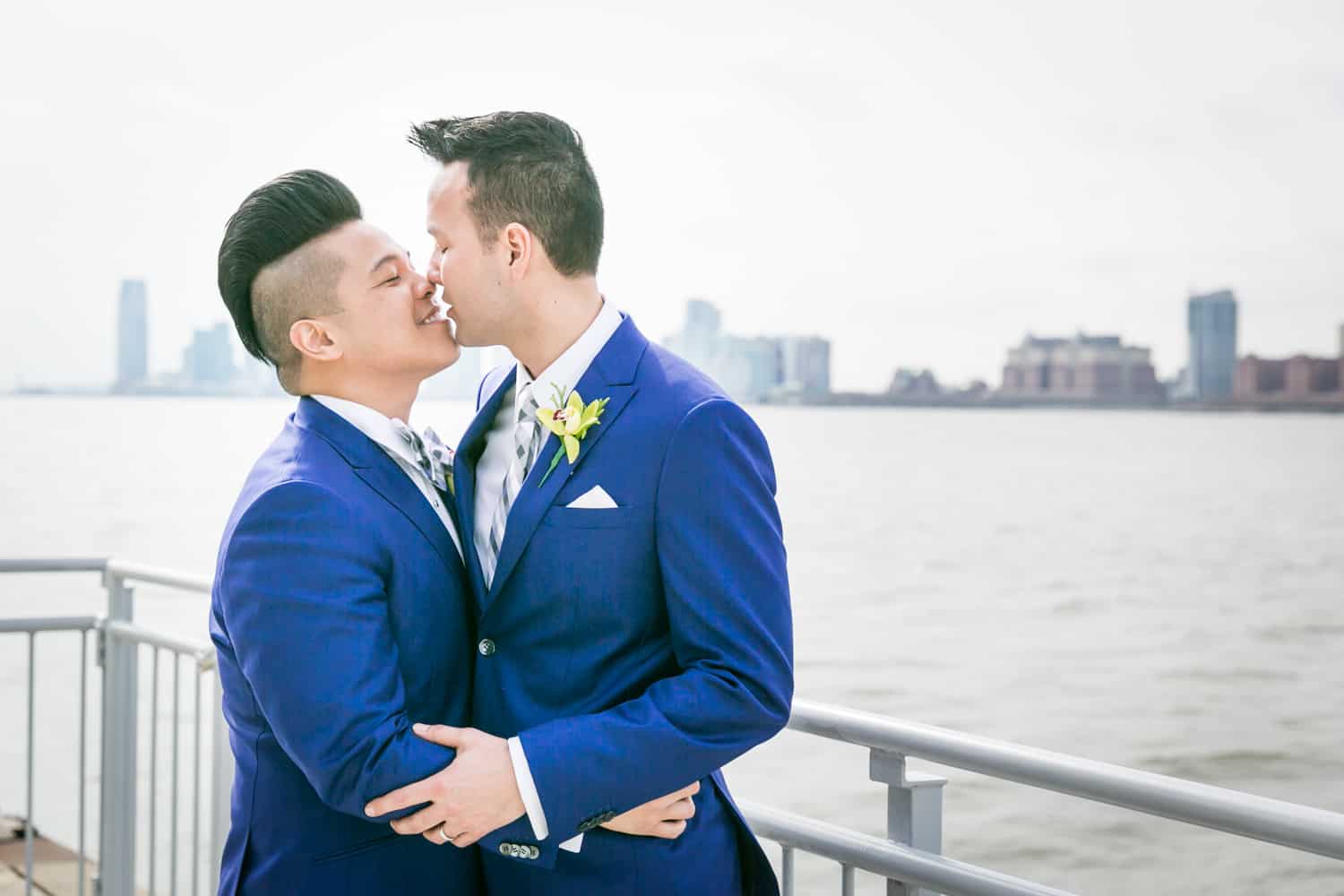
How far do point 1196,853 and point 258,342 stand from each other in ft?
55.0

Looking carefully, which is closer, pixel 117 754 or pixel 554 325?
pixel 554 325

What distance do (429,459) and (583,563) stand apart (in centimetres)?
42

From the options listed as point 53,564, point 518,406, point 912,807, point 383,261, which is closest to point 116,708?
point 53,564

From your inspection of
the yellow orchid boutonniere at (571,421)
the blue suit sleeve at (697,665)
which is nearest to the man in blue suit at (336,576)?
the blue suit sleeve at (697,665)

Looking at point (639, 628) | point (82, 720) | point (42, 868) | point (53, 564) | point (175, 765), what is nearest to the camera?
point (639, 628)

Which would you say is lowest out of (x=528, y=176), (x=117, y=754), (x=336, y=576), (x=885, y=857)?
(x=117, y=754)

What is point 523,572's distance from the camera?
1817mm

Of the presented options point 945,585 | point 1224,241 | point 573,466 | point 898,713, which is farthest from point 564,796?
point 1224,241

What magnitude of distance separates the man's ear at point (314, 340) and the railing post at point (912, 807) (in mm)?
1039

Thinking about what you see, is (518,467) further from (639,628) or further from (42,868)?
(42,868)

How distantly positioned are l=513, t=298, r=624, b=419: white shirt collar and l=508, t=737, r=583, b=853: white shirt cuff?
0.51 meters

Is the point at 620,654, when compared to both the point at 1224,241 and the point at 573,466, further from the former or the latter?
the point at 1224,241

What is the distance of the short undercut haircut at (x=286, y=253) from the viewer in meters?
2.03

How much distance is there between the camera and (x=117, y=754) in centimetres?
391
